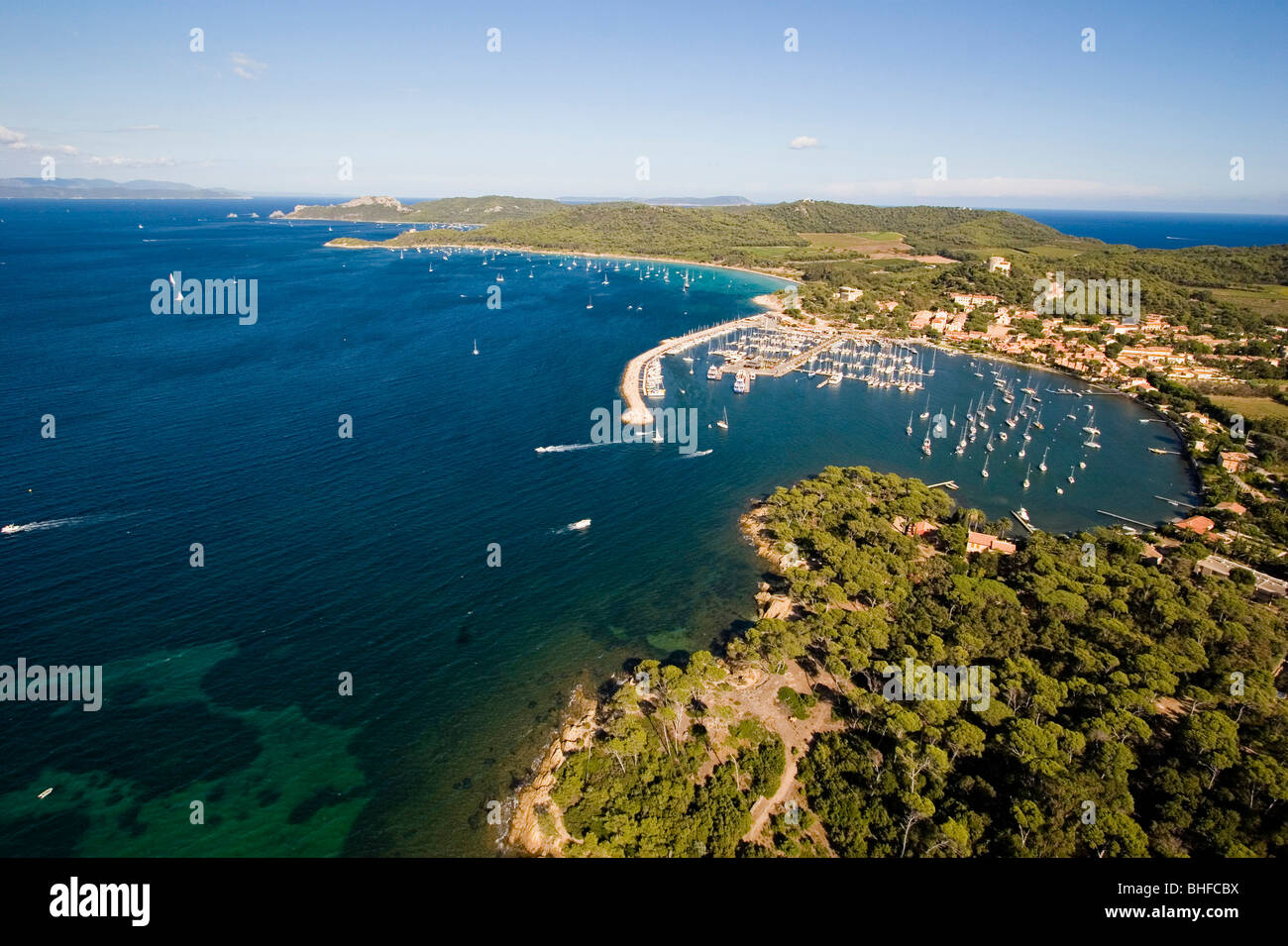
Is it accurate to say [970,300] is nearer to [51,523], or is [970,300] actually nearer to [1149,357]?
[1149,357]

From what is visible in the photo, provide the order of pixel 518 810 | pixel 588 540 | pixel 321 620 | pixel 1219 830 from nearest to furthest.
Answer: pixel 1219 830
pixel 518 810
pixel 321 620
pixel 588 540

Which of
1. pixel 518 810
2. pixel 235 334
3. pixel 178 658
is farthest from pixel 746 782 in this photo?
pixel 235 334

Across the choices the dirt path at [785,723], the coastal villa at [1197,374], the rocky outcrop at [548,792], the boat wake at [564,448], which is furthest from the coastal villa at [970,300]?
the rocky outcrop at [548,792]

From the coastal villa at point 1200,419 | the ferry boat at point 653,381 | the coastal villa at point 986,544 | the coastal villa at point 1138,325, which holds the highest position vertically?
the coastal villa at point 1138,325

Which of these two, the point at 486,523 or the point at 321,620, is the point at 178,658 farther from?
the point at 486,523

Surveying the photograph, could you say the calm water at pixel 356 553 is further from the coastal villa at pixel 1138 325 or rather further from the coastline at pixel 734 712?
the coastal villa at pixel 1138 325

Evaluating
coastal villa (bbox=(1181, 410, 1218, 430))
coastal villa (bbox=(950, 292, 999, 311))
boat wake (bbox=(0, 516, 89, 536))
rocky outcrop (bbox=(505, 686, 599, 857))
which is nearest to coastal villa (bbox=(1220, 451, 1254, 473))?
coastal villa (bbox=(1181, 410, 1218, 430))
